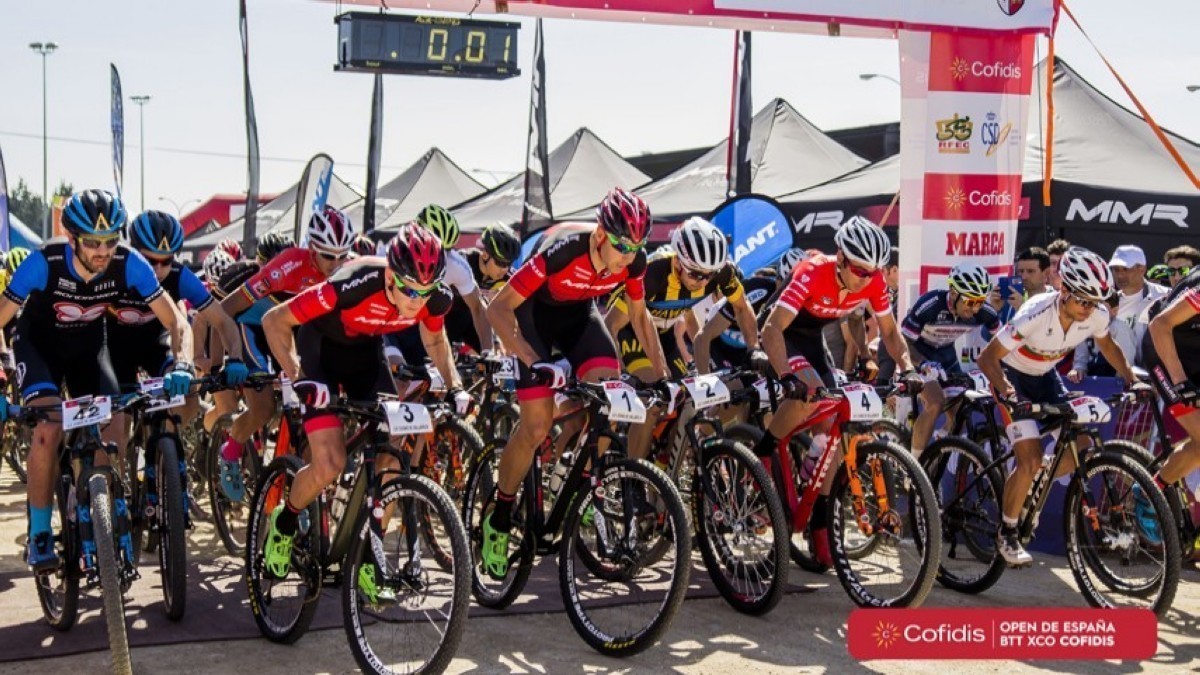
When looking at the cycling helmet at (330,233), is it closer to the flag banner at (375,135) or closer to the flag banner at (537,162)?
the flag banner at (537,162)

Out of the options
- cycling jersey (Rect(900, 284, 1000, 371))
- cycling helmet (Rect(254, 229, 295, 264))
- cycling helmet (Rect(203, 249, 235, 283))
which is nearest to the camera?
cycling jersey (Rect(900, 284, 1000, 371))

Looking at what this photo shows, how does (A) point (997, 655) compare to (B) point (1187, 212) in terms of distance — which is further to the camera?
(B) point (1187, 212)

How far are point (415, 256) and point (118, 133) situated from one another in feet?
56.8

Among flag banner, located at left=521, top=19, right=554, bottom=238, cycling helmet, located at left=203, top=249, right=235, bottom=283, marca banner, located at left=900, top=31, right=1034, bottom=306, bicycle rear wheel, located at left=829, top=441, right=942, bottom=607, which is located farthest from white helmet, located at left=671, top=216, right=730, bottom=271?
flag banner, located at left=521, top=19, right=554, bottom=238

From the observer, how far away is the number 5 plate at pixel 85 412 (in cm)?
570

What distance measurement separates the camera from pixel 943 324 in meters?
9.40

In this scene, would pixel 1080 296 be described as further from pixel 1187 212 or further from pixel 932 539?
pixel 1187 212

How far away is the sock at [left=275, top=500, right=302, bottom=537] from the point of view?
5.94m

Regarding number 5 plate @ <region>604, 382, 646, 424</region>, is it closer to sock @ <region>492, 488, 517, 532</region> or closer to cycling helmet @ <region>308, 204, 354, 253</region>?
sock @ <region>492, 488, 517, 532</region>

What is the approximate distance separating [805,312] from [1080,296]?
4.90ft

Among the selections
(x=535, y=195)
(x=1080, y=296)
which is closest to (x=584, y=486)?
(x=1080, y=296)

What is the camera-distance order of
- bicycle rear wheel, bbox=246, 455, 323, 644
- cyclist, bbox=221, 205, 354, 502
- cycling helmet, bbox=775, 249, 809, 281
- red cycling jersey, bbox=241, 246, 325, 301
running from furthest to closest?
1. cycling helmet, bbox=775, 249, 809, 281
2. red cycling jersey, bbox=241, 246, 325, 301
3. cyclist, bbox=221, 205, 354, 502
4. bicycle rear wheel, bbox=246, 455, 323, 644

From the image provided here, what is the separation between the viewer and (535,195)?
16688 millimetres

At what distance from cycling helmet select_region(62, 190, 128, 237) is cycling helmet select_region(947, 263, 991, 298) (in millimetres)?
5579
